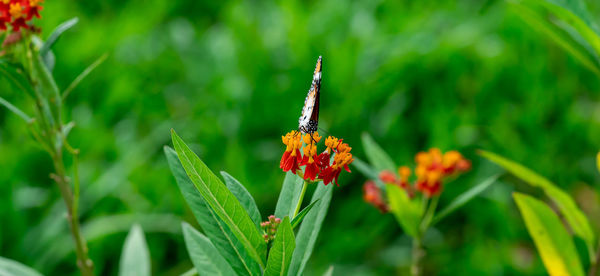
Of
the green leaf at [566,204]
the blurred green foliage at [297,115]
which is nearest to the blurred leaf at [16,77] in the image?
the green leaf at [566,204]

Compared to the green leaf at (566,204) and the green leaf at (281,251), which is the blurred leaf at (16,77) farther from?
the green leaf at (566,204)

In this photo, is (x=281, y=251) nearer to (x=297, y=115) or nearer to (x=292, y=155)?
(x=292, y=155)

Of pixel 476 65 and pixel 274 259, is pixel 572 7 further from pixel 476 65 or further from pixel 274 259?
pixel 476 65

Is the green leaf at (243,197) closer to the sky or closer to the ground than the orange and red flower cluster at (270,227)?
closer to the sky

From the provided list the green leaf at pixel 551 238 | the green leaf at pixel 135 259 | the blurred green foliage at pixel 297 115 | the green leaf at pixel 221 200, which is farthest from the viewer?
the blurred green foliage at pixel 297 115

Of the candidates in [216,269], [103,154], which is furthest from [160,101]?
[216,269]

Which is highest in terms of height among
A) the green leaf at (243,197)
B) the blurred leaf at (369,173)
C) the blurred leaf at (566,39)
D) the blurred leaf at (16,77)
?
the blurred leaf at (566,39)
